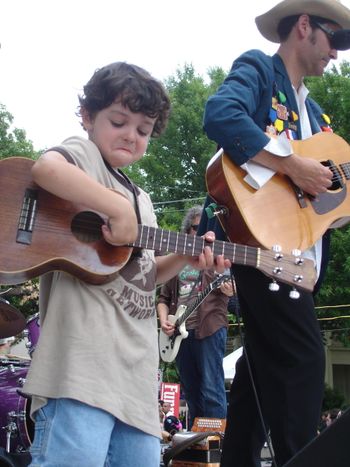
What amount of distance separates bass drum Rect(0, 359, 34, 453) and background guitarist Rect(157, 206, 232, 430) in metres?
1.42

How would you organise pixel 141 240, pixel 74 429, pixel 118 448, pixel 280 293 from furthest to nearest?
pixel 280 293 → pixel 141 240 → pixel 118 448 → pixel 74 429

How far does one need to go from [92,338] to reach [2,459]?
8.99ft

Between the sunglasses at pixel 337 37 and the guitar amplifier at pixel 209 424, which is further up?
the sunglasses at pixel 337 37

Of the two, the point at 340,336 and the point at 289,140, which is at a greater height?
the point at 340,336

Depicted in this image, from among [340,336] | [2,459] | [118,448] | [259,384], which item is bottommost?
[2,459]

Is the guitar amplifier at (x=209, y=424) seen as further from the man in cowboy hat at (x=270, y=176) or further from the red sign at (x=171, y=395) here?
the red sign at (x=171, y=395)

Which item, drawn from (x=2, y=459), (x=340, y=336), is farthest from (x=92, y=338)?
(x=340, y=336)

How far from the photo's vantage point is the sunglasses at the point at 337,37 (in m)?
3.14

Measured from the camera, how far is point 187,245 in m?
2.54

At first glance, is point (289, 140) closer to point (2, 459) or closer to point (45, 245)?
point (45, 245)

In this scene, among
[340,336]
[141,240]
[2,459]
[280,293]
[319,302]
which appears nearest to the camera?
[141,240]

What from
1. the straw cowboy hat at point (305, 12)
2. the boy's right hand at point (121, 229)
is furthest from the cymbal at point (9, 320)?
the straw cowboy hat at point (305, 12)

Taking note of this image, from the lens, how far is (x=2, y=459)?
172 inches

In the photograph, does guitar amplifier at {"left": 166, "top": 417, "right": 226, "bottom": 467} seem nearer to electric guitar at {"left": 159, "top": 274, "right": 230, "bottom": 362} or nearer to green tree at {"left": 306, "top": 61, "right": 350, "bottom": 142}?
electric guitar at {"left": 159, "top": 274, "right": 230, "bottom": 362}
